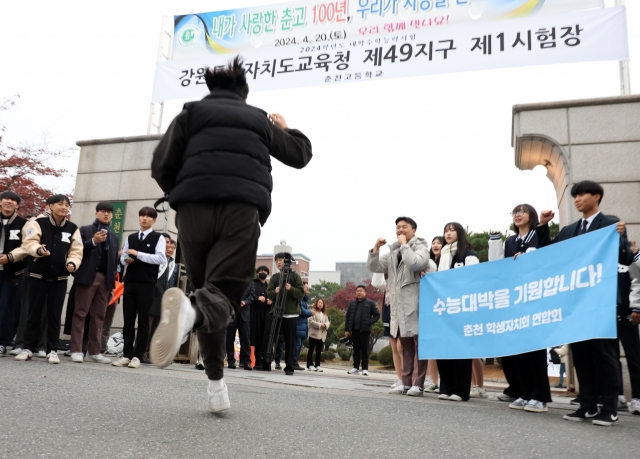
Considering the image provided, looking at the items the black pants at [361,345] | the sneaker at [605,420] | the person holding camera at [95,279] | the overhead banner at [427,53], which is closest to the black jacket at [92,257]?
the person holding camera at [95,279]

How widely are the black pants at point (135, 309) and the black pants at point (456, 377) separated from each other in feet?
11.9

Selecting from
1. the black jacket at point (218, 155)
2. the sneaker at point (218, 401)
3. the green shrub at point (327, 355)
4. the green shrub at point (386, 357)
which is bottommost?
the green shrub at point (327, 355)

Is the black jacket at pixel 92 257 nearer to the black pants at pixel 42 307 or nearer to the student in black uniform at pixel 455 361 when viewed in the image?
the black pants at pixel 42 307

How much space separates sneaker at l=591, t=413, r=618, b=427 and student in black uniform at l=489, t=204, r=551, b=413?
66cm

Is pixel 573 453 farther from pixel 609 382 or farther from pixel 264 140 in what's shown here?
pixel 264 140

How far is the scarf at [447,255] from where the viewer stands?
19.9 feet

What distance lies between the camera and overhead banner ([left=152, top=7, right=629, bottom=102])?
788 cm

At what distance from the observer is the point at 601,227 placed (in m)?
4.38

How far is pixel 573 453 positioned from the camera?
2.50 metres

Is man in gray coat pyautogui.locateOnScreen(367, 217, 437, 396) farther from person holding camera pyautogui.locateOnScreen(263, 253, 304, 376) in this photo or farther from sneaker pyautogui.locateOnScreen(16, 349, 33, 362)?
sneaker pyautogui.locateOnScreen(16, 349, 33, 362)

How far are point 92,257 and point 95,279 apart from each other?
12.2 inches

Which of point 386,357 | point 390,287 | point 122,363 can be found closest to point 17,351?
point 122,363

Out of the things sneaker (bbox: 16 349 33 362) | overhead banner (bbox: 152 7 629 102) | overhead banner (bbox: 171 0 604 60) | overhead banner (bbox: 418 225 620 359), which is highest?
overhead banner (bbox: 171 0 604 60)

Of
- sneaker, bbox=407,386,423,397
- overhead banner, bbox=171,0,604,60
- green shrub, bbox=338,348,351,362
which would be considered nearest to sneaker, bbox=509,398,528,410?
sneaker, bbox=407,386,423,397
